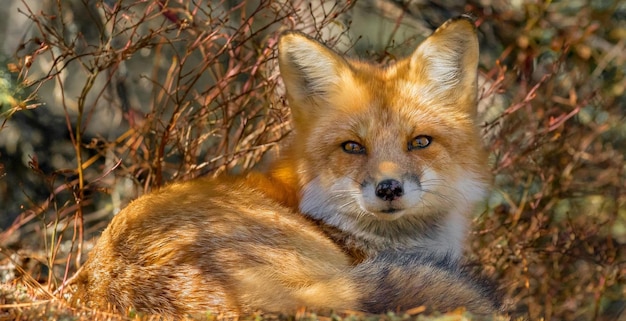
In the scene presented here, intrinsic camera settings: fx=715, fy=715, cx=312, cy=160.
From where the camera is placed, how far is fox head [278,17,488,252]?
2740 mm

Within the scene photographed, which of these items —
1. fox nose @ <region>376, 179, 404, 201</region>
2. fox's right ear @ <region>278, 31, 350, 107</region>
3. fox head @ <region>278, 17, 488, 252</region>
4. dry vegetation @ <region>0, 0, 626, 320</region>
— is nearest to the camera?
fox nose @ <region>376, 179, 404, 201</region>

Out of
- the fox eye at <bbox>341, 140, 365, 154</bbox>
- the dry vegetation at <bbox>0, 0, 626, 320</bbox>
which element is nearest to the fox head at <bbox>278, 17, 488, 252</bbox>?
the fox eye at <bbox>341, 140, 365, 154</bbox>

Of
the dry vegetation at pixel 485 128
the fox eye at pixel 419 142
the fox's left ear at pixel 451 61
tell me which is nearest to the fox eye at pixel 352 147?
the fox eye at pixel 419 142

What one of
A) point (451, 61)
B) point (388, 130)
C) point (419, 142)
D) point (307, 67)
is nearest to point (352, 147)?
point (388, 130)

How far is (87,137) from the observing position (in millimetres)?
5027

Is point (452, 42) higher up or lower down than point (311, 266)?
higher up

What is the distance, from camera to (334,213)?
9.30 ft

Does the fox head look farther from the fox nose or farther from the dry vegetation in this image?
the dry vegetation

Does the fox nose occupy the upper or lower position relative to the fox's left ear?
lower

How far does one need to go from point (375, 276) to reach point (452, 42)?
3.64 ft

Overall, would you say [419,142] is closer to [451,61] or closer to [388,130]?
[388,130]

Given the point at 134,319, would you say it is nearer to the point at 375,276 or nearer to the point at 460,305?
the point at 375,276

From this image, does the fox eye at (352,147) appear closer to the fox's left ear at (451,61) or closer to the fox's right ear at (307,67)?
the fox's right ear at (307,67)

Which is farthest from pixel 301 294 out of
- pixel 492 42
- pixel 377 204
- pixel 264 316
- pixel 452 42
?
pixel 492 42
